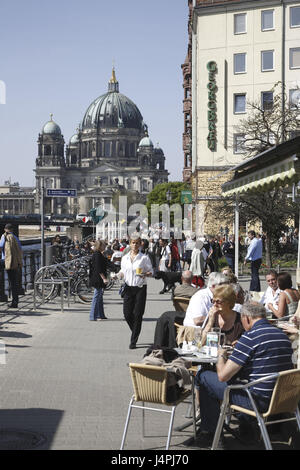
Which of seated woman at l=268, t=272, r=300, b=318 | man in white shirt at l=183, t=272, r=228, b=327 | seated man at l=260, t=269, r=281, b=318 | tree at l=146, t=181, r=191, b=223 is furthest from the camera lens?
tree at l=146, t=181, r=191, b=223

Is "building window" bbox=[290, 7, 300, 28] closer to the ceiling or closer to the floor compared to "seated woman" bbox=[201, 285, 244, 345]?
closer to the ceiling

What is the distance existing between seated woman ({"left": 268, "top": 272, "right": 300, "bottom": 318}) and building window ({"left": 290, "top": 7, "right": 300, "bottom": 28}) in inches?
1877

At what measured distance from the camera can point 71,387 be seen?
8.97 m

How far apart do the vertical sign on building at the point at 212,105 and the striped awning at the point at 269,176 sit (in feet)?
142

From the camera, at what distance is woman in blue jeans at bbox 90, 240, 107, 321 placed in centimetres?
1512

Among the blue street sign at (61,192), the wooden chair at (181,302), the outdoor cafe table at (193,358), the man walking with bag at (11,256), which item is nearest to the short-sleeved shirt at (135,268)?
the wooden chair at (181,302)

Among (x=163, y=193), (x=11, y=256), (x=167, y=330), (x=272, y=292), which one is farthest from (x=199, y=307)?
(x=163, y=193)

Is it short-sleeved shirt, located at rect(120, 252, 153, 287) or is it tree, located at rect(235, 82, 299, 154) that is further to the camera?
tree, located at rect(235, 82, 299, 154)

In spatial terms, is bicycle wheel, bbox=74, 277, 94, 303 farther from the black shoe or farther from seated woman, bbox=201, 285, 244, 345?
the black shoe

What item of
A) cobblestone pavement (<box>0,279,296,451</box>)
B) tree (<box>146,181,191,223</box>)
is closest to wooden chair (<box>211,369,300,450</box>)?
cobblestone pavement (<box>0,279,296,451</box>)

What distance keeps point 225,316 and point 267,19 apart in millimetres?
51096

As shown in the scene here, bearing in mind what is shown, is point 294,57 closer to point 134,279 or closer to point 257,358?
point 134,279

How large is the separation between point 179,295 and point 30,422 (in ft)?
14.2

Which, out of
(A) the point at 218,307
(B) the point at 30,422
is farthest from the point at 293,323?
(B) the point at 30,422
